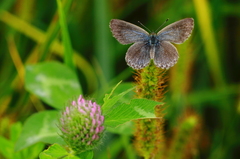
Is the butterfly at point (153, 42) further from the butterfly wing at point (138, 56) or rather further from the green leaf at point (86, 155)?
the green leaf at point (86, 155)

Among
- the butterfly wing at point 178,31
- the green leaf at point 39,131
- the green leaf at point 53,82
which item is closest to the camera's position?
the butterfly wing at point 178,31

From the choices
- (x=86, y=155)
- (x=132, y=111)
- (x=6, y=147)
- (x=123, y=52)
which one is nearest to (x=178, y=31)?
(x=132, y=111)

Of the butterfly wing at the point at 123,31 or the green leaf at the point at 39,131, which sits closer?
the butterfly wing at the point at 123,31

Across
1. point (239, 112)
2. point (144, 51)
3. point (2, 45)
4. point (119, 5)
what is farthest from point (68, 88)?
point (119, 5)

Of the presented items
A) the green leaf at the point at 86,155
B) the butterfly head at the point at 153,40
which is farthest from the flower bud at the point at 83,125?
the butterfly head at the point at 153,40

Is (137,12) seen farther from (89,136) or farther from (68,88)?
(89,136)

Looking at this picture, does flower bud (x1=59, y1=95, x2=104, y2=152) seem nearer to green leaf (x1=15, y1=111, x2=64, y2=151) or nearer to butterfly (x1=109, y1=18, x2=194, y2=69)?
butterfly (x1=109, y1=18, x2=194, y2=69)

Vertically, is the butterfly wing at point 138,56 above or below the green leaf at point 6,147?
above
